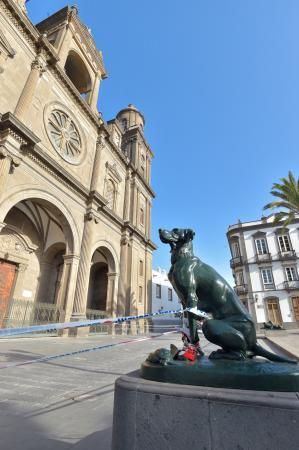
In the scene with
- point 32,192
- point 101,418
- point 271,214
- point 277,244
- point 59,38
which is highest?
point 59,38

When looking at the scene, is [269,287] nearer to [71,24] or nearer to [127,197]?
[127,197]

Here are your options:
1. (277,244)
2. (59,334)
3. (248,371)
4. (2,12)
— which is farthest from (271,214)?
(248,371)

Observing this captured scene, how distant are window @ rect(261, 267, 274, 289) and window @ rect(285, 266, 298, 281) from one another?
67.1 inches

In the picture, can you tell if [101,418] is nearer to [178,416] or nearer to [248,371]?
[178,416]

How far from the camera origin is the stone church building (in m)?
11.5

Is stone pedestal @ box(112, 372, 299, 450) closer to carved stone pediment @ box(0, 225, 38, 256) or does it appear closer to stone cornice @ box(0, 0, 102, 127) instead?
carved stone pediment @ box(0, 225, 38, 256)

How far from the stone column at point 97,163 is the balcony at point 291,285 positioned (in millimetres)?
22913

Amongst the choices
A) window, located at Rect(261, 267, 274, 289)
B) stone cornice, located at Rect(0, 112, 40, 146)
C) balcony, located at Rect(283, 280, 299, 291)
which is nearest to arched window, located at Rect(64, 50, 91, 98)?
stone cornice, located at Rect(0, 112, 40, 146)

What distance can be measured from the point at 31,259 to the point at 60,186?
508 centimetres

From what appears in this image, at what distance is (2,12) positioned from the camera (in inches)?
458

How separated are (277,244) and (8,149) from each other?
2860 cm

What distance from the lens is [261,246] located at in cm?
2888

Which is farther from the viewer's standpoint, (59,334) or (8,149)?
(59,334)

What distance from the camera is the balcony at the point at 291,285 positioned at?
25.6 meters
